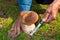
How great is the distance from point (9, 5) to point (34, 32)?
0.77 m

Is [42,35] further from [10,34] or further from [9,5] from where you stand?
[9,5]

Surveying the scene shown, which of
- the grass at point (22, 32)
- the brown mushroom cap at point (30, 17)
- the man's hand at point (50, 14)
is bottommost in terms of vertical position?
the grass at point (22, 32)

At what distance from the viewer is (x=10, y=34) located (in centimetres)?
265

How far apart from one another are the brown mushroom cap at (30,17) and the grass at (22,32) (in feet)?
0.46

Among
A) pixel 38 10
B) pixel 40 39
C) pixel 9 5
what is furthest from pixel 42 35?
pixel 9 5

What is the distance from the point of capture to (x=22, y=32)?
2.66m

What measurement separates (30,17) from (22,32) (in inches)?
8.1

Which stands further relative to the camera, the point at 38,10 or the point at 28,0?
the point at 38,10

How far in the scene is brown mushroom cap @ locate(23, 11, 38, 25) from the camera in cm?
255

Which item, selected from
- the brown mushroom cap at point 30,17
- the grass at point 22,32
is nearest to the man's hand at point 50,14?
the brown mushroom cap at point 30,17

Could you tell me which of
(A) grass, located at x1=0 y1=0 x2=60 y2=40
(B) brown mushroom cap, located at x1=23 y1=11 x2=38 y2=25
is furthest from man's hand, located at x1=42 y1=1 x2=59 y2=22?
(A) grass, located at x1=0 y1=0 x2=60 y2=40

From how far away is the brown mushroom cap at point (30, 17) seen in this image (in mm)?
2555

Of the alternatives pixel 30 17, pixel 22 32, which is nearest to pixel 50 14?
pixel 30 17

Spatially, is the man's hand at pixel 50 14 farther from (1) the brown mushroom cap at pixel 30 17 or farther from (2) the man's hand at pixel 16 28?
(2) the man's hand at pixel 16 28
